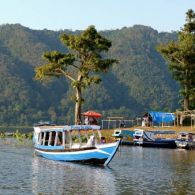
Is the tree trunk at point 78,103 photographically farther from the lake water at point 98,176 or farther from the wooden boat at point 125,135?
the lake water at point 98,176

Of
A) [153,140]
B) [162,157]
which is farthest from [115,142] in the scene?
[153,140]

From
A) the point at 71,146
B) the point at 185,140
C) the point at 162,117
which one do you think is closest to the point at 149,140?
the point at 185,140

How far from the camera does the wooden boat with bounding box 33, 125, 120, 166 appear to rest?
45938 millimetres

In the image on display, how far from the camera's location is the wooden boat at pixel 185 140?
240 ft

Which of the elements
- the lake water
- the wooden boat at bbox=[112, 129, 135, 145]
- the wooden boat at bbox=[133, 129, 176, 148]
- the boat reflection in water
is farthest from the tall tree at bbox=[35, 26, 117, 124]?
the boat reflection in water

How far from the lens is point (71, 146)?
50438mm

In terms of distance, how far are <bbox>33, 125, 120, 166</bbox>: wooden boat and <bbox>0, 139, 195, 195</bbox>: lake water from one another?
99 cm

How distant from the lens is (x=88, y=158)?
4678 centimetres

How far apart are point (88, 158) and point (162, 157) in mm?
13615

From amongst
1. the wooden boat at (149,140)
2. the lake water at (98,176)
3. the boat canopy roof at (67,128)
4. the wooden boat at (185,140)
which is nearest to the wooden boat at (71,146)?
the boat canopy roof at (67,128)

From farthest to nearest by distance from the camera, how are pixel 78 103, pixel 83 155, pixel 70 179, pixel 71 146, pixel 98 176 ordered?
1. pixel 78 103
2. pixel 71 146
3. pixel 83 155
4. pixel 98 176
5. pixel 70 179

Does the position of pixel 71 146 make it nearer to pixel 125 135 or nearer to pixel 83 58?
pixel 125 135

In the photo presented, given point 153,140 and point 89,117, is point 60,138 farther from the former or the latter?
point 89,117

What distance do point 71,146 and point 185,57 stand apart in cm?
4587
